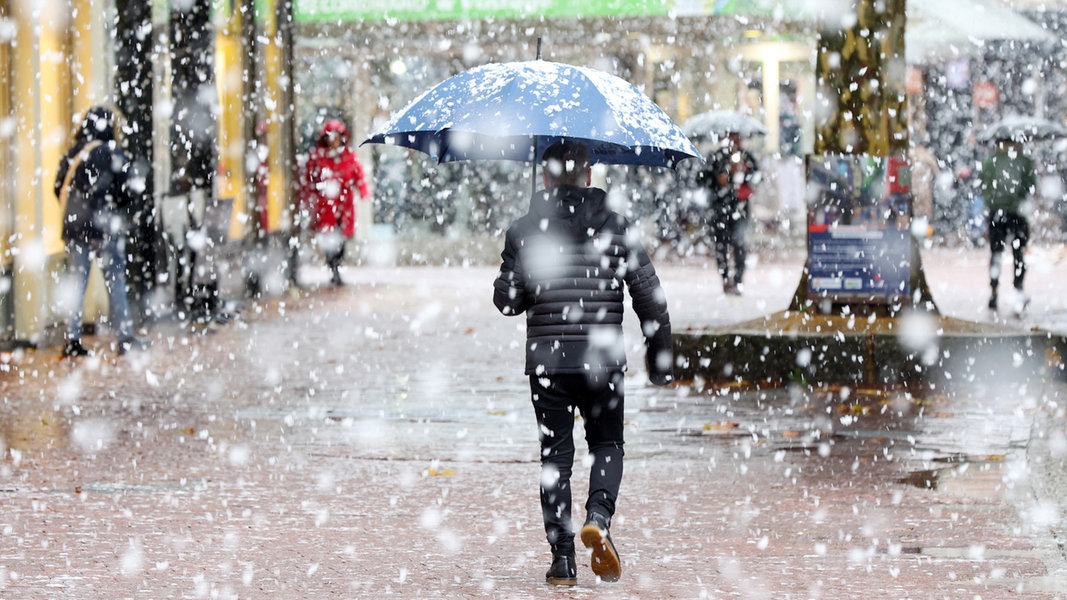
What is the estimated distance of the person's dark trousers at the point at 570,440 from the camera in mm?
6523

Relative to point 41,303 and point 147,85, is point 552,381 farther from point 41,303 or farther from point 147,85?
point 147,85

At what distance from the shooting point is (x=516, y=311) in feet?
21.7

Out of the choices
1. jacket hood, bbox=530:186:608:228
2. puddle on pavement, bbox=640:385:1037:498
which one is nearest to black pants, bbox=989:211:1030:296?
puddle on pavement, bbox=640:385:1037:498

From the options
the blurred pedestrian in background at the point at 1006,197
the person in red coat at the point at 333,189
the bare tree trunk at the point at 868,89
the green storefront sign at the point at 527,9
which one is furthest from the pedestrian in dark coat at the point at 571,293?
the green storefront sign at the point at 527,9

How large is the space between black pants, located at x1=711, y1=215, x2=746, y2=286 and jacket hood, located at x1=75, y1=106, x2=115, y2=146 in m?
8.05

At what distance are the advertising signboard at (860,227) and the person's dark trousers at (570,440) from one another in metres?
6.67

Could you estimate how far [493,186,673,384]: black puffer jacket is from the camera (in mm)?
6492

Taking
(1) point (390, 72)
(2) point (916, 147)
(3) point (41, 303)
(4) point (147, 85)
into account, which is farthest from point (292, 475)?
(2) point (916, 147)

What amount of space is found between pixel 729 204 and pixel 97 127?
28.4 ft

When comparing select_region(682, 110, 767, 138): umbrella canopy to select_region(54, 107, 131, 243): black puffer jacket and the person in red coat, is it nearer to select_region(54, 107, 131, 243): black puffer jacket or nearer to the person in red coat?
the person in red coat

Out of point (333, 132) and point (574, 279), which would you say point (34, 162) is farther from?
point (574, 279)

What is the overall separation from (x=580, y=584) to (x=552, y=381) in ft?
2.23

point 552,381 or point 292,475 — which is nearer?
point 552,381

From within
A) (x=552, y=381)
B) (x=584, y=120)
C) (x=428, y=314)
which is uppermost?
(x=584, y=120)
